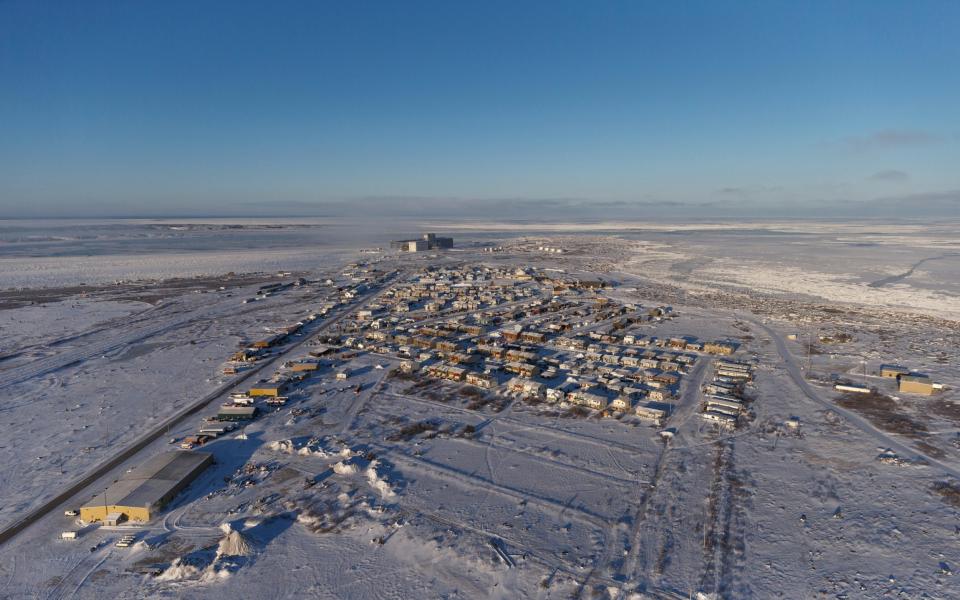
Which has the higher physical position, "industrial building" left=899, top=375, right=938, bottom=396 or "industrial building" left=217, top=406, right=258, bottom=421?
"industrial building" left=899, top=375, right=938, bottom=396

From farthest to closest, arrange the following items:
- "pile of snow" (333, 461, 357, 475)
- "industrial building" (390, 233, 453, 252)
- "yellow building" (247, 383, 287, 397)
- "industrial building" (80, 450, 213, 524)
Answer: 1. "industrial building" (390, 233, 453, 252)
2. "yellow building" (247, 383, 287, 397)
3. "pile of snow" (333, 461, 357, 475)
4. "industrial building" (80, 450, 213, 524)

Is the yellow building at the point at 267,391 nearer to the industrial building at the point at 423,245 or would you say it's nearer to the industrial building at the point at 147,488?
the industrial building at the point at 147,488

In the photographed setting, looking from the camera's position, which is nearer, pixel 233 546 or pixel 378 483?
pixel 233 546

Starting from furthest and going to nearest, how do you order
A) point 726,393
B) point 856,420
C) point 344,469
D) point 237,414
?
1. point 726,393
2. point 237,414
3. point 856,420
4. point 344,469

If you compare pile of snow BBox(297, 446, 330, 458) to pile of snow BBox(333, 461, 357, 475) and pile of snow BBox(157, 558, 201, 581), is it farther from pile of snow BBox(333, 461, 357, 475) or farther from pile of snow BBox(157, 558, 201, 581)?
pile of snow BBox(157, 558, 201, 581)

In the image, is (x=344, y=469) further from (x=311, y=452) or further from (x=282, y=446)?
(x=282, y=446)

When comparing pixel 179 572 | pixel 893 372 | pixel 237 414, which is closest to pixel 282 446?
pixel 237 414

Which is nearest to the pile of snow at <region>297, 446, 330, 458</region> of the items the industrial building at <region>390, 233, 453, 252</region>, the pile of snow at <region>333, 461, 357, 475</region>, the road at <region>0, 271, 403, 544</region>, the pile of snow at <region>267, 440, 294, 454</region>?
the pile of snow at <region>267, 440, 294, 454</region>

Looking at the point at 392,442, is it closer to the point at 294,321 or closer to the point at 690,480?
the point at 690,480
